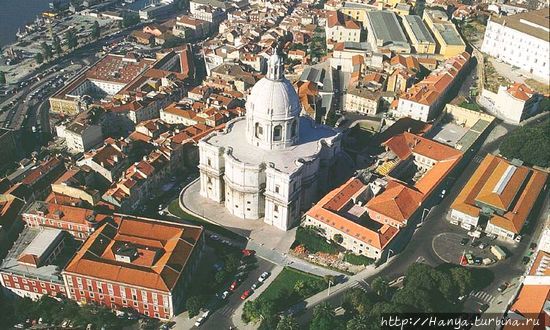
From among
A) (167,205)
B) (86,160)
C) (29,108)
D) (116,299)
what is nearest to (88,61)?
(29,108)

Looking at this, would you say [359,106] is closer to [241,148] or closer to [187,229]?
[241,148]

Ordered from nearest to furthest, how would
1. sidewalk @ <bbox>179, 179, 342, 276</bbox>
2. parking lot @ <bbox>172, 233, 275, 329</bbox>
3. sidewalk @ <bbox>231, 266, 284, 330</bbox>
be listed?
sidewalk @ <bbox>231, 266, 284, 330</bbox> < parking lot @ <bbox>172, 233, 275, 329</bbox> < sidewalk @ <bbox>179, 179, 342, 276</bbox>

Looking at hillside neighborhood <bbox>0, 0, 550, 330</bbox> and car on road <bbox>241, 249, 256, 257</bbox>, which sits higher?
hillside neighborhood <bbox>0, 0, 550, 330</bbox>

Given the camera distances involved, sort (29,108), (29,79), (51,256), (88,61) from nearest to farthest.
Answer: (51,256) < (29,108) < (29,79) < (88,61)

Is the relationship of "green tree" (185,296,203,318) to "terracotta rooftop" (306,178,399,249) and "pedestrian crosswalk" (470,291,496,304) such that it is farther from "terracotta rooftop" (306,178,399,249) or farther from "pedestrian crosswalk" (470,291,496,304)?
"pedestrian crosswalk" (470,291,496,304)

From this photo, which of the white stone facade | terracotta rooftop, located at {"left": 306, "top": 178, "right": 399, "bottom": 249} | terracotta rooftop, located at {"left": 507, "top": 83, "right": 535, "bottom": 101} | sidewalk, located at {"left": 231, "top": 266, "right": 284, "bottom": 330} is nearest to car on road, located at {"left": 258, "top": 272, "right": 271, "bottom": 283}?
→ sidewalk, located at {"left": 231, "top": 266, "right": 284, "bottom": 330}

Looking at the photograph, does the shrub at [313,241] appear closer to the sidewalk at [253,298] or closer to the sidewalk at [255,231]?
the sidewalk at [255,231]
